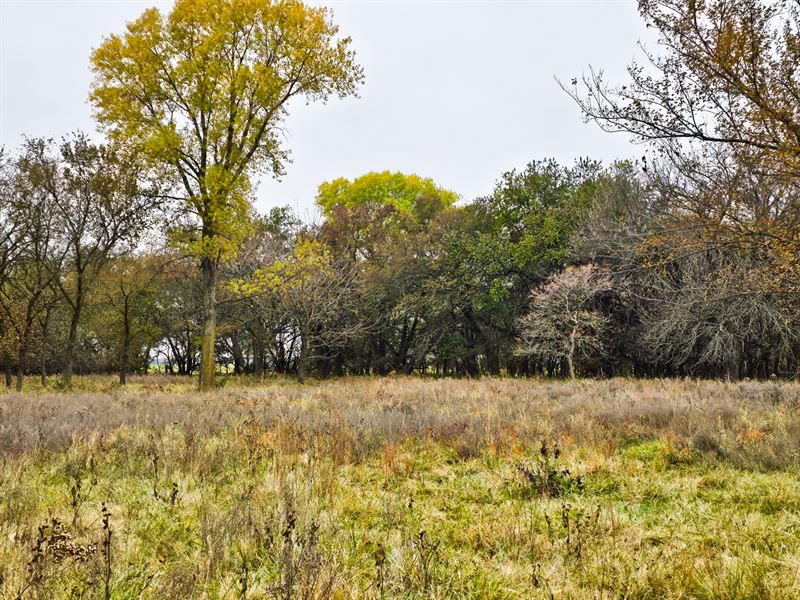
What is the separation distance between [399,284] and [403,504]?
24751 mm

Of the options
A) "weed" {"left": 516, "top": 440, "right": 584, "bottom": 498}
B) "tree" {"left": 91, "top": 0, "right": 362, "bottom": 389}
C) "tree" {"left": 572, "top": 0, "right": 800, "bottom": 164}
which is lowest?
"weed" {"left": 516, "top": 440, "right": 584, "bottom": 498}

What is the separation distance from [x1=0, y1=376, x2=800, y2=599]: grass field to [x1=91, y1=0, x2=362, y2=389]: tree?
837cm

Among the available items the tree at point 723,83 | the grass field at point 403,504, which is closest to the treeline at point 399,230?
the tree at point 723,83

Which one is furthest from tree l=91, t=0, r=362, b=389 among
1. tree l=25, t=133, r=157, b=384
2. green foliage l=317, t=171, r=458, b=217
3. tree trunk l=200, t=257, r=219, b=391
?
green foliage l=317, t=171, r=458, b=217

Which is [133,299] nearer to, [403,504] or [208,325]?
[208,325]

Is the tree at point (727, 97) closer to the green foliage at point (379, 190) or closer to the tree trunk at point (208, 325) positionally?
the tree trunk at point (208, 325)

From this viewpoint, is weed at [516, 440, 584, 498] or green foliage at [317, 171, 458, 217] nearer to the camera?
weed at [516, 440, 584, 498]

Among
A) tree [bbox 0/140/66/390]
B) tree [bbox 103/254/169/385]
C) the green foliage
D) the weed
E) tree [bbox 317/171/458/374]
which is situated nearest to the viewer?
the weed

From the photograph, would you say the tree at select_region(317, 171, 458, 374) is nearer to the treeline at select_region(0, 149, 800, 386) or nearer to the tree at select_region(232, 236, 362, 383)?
the treeline at select_region(0, 149, 800, 386)

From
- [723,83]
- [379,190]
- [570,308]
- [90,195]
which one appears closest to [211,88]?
[90,195]

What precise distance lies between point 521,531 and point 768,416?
22.2ft

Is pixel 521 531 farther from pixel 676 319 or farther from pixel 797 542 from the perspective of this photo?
pixel 676 319

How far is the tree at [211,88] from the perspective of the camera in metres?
14.3

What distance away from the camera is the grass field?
114 inches
